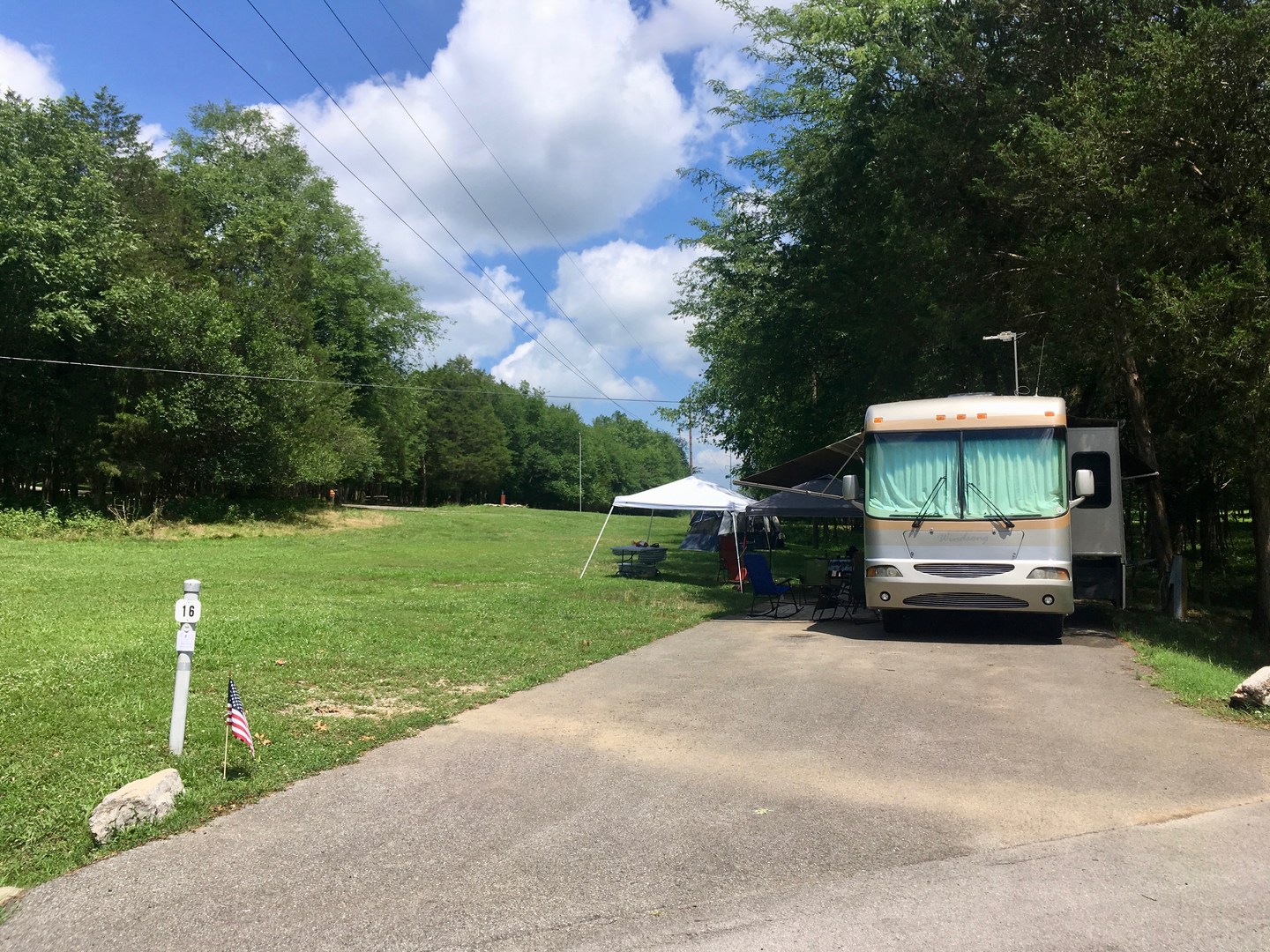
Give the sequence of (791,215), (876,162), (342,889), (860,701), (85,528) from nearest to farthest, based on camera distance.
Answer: (342,889) < (860,701) < (876,162) < (791,215) < (85,528)

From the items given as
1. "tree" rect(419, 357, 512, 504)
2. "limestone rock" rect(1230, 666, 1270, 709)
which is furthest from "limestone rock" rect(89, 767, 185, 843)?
"tree" rect(419, 357, 512, 504)

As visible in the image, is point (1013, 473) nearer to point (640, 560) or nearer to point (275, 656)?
point (275, 656)

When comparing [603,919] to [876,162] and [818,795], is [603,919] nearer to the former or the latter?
[818,795]

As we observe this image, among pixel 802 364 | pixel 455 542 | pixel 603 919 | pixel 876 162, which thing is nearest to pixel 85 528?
pixel 455 542

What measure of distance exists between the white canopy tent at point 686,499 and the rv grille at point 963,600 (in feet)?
31.4

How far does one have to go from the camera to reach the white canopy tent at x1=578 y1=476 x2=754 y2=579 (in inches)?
810

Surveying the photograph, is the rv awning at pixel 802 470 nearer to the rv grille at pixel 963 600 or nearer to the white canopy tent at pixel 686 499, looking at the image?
the white canopy tent at pixel 686 499

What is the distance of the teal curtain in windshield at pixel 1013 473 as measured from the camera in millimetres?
10837

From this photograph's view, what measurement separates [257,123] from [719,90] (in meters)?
30.7

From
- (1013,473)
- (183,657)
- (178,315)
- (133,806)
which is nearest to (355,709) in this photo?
(183,657)

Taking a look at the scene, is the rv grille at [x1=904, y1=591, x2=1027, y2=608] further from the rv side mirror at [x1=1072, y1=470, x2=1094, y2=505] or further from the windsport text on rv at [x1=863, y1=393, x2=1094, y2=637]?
the rv side mirror at [x1=1072, y1=470, x2=1094, y2=505]

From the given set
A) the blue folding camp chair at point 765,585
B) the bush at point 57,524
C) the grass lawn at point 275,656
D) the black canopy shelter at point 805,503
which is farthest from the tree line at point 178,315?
the blue folding camp chair at point 765,585

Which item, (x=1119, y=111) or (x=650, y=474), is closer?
(x=1119, y=111)

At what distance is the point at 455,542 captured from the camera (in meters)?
34.9
